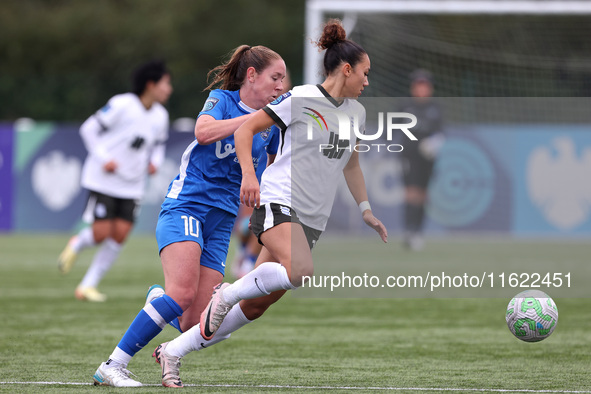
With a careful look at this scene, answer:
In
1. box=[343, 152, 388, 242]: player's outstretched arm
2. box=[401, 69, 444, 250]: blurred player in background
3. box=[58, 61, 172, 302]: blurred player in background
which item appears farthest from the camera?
box=[401, 69, 444, 250]: blurred player in background

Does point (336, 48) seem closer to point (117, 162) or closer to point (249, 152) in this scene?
point (249, 152)

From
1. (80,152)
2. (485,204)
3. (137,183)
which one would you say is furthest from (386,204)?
(137,183)

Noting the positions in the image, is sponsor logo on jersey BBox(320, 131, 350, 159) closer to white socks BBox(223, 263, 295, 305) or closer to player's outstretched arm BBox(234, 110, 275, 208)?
player's outstretched arm BBox(234, 110, 275, 208)

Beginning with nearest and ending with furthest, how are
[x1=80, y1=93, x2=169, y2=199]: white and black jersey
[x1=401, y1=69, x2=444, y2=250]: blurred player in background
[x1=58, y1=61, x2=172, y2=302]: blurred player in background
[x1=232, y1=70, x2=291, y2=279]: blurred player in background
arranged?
→ 1. [x1=58, y1=61, x2=172, y2=302]: blurred player in background
2. [x1=80, y1=93, x2=169, y2=199]: white and black jersey
3. [x1=232, y1=70, x2=291, y2=279]: blurred player in background
4. [x1=401, y1=69, x2=444, y2=250]: blurred player in background

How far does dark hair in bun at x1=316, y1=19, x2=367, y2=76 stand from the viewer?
4.82 meters

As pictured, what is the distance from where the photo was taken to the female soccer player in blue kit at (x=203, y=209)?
470 cm

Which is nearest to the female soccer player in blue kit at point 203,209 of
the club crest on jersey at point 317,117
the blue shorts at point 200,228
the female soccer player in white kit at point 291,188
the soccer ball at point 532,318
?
the blue shorts at point 200,228

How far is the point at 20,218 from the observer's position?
16641mm

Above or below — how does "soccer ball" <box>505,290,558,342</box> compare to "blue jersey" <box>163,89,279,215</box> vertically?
below

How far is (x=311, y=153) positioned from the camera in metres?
4.86

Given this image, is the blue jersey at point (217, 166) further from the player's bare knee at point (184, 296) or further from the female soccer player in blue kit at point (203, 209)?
the player's bare knee at point (184, 296)

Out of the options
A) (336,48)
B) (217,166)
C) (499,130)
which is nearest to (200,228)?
(217,166)

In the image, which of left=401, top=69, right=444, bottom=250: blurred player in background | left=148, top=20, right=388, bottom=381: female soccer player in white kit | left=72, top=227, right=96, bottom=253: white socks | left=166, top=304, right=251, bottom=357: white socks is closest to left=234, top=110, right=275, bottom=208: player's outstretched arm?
left=148, top=20, right=388, bottom=381: female soccer player in white kit

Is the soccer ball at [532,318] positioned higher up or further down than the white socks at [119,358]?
higher up
